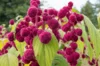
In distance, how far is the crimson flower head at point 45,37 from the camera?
85 cm

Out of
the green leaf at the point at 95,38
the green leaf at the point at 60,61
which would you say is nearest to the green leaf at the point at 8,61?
the green leaf at the point at 60,61

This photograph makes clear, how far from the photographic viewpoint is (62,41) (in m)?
1.01

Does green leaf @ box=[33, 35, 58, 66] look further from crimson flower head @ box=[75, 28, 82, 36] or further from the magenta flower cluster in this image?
crimson flower head @ box=[75, 28, 82, 36]

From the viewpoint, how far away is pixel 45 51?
2.96 feet

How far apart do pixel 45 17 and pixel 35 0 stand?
17 cm

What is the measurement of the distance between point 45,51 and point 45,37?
63mm

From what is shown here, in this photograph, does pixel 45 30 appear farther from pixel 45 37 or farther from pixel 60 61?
pixel 60 61

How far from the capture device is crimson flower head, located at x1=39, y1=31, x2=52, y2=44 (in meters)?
0.85

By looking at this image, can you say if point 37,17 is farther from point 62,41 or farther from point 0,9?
point 0,9

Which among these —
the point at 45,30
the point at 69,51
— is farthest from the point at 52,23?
the point at 69,51

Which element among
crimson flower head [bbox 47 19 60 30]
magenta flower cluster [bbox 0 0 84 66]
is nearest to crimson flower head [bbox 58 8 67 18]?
magenta flower cluster [bbox 0 0 84 66]

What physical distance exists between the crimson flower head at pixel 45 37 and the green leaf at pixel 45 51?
2 cm

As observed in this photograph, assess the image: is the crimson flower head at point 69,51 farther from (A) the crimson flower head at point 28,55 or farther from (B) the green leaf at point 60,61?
(A) the crimson flower head at point 28,55

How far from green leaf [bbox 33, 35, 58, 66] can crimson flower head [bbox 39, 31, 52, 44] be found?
2 cm
